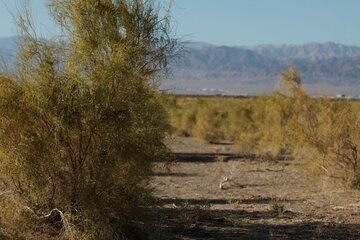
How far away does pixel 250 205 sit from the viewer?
15.5 metres

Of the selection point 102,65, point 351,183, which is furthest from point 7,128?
point 351,183

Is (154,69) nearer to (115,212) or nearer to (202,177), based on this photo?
(115,212)

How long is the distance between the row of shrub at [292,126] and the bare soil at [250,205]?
35.3 inches

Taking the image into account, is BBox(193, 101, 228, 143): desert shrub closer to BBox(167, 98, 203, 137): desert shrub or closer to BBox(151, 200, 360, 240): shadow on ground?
BBox(167, 98, 203, 137): desert shrub

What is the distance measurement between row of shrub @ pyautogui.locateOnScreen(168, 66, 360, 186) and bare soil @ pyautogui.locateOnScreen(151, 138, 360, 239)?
2.94 ft

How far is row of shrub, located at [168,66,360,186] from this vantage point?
17406 mm

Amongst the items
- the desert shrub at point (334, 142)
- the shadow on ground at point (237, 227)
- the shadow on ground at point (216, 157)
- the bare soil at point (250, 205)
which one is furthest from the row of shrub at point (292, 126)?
the shadow on ground at point (237, 227)

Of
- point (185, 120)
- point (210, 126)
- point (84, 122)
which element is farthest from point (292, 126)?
point (185, 120)

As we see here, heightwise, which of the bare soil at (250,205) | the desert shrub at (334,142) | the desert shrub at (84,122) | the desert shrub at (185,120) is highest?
the desert shrub at (84,122)

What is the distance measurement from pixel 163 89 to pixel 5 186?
3795 millimetres

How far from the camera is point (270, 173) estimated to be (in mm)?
23625

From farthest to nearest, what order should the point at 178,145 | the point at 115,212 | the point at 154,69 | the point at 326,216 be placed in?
the point at 178,145 < the point at 326,216 < the point at 154,69 < the point at 115,212

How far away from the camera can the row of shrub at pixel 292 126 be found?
17.4m

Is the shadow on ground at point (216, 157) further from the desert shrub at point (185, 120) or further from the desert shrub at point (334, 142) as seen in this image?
the desert shrub at point (185, 120)
